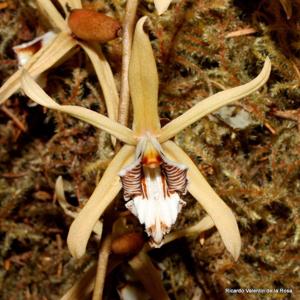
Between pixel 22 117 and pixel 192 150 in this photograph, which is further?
pixel 22 117

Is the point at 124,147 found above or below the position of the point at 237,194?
above

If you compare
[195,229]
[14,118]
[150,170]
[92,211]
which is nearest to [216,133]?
[195,229]

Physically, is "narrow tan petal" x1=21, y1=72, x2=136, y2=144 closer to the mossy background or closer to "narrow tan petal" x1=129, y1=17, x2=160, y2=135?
"narrow tan petal" x1=129, y1=17, x2=160, y2=135

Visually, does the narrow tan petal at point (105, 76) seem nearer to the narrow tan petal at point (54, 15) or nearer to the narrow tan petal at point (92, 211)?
the narrow tan petal at point (54, 15)

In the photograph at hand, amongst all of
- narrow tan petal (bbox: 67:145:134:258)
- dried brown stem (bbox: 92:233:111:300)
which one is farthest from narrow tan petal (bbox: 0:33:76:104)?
dried brown stem (bbox: 92:233:111:300)

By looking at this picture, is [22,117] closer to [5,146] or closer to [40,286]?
[5,146]

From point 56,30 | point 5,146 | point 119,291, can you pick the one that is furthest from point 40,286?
point 56,30

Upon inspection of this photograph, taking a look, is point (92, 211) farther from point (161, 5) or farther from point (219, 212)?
point (161, 5)

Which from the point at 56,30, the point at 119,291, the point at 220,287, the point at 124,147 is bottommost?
the point at 220,287
